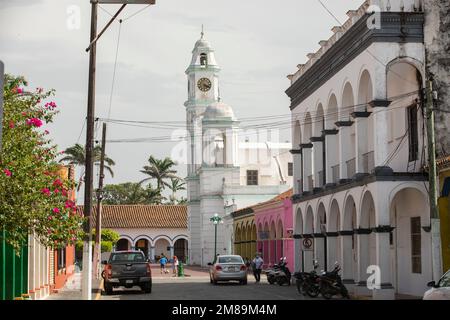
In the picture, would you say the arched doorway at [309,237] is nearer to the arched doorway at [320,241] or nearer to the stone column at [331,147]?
the arched doorway at [320,241]

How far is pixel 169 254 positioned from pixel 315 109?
212 ft

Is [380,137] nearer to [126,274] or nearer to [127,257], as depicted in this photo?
[126,274]

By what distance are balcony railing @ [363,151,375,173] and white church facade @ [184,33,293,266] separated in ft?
143

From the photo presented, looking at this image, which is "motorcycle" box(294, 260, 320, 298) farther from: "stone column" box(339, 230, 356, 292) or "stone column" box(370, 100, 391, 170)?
"stone column" box(370, 100, 391, 170)

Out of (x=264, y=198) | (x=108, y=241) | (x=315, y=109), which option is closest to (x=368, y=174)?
(x=315, y=109)

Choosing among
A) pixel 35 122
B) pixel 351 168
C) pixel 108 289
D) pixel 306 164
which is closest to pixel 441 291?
pixel 35 122

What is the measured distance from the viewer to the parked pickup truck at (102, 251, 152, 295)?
33.1 m

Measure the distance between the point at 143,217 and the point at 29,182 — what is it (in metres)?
81.0

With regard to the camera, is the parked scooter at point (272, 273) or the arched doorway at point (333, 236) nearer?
the arched doorway at point (333, 236)

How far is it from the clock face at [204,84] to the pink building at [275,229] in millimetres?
23848

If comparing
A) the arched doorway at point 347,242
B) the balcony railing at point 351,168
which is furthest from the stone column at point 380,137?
the arched doorway at point 347,242

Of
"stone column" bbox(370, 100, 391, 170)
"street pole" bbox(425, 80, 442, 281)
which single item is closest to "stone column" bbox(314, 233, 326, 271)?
"stone column" bbox(370, 100, 391, 170)

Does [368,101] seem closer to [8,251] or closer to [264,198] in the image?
[8,251]

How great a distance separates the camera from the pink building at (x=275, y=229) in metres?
53.9
